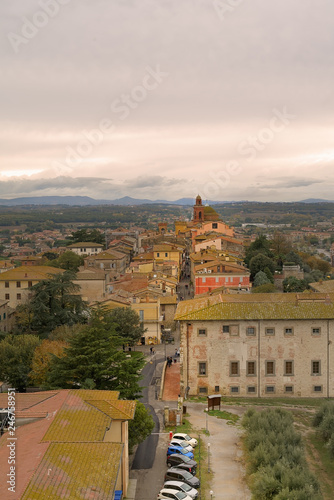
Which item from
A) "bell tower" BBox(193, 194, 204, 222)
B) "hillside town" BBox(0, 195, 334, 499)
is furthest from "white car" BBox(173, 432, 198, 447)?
"bell tower" BBox(193, 194, 204, 222)

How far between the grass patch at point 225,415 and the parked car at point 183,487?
9201 millimetres

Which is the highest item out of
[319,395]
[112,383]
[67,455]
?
[67,455]

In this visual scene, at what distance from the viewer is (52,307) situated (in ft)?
168

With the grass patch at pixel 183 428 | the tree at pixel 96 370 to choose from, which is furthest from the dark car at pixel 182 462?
the tree at pixel 96 370

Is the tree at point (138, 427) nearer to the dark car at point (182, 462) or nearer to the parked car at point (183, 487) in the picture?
the dark car at point (182, 462)

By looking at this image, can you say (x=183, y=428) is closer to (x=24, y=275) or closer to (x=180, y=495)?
(x=180, y=495)

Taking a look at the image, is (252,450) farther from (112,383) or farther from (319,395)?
(319,395)

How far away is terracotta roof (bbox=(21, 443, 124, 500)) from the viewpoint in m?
14.5

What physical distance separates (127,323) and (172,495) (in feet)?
99.6

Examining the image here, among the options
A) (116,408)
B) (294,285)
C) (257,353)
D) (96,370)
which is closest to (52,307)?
(257,353)

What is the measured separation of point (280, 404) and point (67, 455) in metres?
21.2

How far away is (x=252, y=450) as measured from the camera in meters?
24.8

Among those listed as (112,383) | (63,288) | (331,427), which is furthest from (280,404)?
(63,288)

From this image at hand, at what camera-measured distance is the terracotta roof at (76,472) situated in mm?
14531
